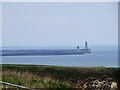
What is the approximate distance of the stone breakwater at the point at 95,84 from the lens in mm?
21469

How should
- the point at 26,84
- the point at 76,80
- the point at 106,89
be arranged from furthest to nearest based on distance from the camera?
the point at 76,80
the point at 106,89
the point at 26,84

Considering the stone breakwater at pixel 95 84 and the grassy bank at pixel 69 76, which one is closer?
the grassy bank at pixel 69 76

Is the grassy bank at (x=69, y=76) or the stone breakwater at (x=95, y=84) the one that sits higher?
the grassy bank at (x=69, y=76)

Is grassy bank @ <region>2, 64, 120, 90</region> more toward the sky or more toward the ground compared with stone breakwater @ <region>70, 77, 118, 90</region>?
more toward the sky

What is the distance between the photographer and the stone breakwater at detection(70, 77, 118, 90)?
2147cm

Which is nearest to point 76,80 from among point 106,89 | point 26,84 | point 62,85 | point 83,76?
point 83,76

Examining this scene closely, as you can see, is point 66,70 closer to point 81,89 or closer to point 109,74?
point 109,74

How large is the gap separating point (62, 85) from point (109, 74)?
259 inches

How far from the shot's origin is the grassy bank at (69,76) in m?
19.8

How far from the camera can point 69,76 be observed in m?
25.0

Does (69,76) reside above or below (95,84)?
above

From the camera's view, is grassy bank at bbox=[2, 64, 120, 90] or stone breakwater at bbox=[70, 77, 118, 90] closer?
grassy bank at bbox=[2, 64, 120, 90]

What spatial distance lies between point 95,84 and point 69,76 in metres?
3.10

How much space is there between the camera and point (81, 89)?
2031 cm
